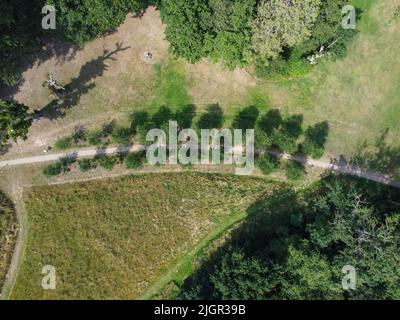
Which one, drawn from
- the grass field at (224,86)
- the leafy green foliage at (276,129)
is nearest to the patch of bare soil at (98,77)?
the grass field at (224,86)

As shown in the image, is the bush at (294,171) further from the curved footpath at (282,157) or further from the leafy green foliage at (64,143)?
the leafy green foliage at (64,143)

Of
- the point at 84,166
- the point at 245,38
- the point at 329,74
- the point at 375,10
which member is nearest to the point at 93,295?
the point at 84,166

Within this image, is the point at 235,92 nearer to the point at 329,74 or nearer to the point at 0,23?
the point at 329,74

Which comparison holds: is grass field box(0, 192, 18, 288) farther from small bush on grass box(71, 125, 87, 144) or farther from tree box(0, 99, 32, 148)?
small bush on grass box(71, 125, 87, 144)

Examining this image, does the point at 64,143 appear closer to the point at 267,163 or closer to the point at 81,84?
the point at 81,84

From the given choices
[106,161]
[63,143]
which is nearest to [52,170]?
[63,143]

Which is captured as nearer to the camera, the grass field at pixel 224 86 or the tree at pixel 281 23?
the tree at pixel 281 23
